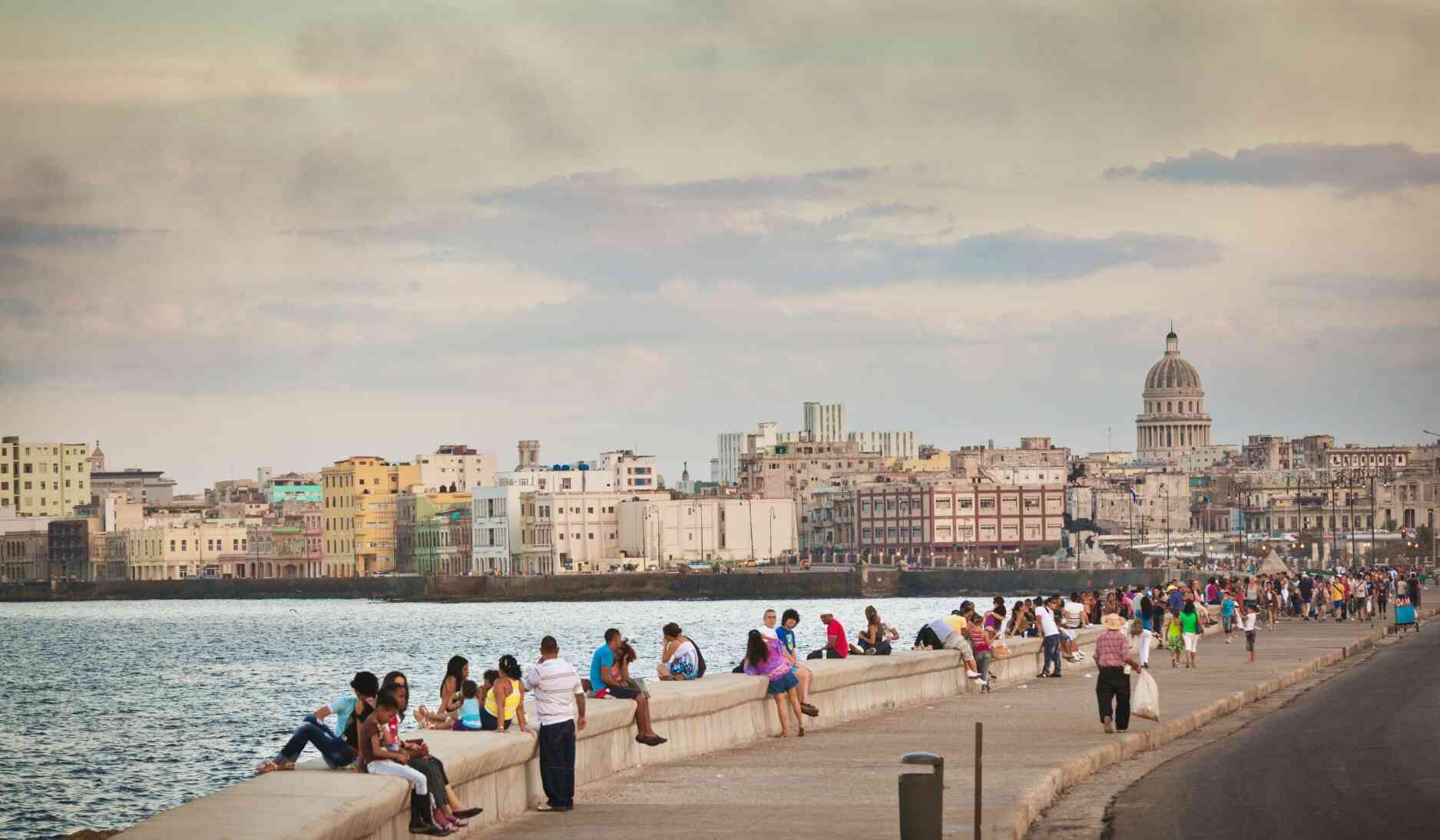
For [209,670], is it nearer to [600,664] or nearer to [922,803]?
[600,664]

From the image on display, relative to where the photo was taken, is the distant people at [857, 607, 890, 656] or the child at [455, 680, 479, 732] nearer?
the child at [455, 680, 479, 732]

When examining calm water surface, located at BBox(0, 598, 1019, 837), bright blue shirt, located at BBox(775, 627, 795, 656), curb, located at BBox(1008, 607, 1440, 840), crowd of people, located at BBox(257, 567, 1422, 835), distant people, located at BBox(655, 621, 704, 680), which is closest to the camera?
→ crowd of people, located at BBox(257, 567, 1422, 835)

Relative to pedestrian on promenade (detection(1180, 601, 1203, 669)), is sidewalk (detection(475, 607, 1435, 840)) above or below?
below

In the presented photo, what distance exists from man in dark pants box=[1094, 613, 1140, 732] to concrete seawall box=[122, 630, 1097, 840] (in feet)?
10.3

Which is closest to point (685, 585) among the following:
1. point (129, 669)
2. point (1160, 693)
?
point (129, 669)

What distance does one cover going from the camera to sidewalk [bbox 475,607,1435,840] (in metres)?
16.7

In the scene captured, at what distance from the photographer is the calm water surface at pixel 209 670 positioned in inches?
1703

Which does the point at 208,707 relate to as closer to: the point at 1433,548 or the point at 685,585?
the point at 685,585

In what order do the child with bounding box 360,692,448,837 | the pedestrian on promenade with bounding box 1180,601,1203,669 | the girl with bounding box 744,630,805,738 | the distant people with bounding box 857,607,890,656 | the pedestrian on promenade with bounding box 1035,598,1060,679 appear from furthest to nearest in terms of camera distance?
the pedestrian on promenade with bounding box 1180,601,1203,669, the pedestrian on promenade with bounding box 1035,598,1060,679, the distant people with bounding box 857,607,890,656, the girl with bounding box 744,630,805,738, the child with bounding box 360,692,448,837

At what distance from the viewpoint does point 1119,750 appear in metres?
23.0

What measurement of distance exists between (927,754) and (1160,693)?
19.2 meters

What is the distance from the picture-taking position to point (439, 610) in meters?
181

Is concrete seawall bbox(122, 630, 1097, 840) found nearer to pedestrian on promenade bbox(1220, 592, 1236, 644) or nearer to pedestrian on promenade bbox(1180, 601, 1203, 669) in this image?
pedestrian on promenade bbox(1180, 601, 1203, 669)

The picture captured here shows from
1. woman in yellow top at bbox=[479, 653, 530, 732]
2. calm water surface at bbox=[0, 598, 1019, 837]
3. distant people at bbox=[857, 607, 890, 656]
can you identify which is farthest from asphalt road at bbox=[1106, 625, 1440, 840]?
calm water surface at bbox=[0, 598, 1019, 837]
